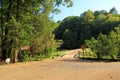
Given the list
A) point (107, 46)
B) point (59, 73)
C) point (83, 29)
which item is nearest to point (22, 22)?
point (107, 46)

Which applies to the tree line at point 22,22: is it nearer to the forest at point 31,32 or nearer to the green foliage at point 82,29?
the forest at point 31,32

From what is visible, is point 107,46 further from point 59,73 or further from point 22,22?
point 59,73

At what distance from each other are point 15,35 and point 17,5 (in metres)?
4.30

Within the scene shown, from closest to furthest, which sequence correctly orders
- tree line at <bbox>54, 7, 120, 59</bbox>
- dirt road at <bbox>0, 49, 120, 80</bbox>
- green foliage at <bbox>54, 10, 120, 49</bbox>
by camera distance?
dirt road at <bbox>0, 49, 120, 80</bbox> → tree line at <bbox>54, 7, 120, 59</bbox> → green foliage at <bbox>54, 10, 120, 49</bbox>

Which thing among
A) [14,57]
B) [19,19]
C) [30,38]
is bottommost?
[14,57]

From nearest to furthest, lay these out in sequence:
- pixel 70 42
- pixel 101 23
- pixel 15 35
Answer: pixel 15 35 < pixel 70 42 < pixel 101 23

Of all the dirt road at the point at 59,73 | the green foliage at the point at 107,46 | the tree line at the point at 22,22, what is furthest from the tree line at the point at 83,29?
the dirt road at the point at 59,73

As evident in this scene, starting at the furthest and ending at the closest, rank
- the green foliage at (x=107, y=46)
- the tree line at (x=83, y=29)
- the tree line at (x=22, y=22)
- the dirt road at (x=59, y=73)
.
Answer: the tree line at (x=83, y=29)
the green foliage at (x=107, y=46)
the tree line at (x=22, y=22)
the dirt road at (x=59, y=73)

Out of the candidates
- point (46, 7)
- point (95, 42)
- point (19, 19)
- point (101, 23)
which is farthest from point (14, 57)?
point (101, 23)

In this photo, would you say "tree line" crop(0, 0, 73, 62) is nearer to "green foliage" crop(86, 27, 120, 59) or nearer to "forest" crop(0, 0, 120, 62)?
"forest" crop(0, 0, 120, 62)

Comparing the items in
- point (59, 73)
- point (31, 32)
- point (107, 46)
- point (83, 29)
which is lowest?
point (59, 73)

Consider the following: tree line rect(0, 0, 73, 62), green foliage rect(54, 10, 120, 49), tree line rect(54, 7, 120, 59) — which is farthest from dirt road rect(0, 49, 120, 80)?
green foliage rect(54, 10, 120, 49)

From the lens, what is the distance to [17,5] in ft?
117

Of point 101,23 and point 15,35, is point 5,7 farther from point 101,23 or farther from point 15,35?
point 101,23
